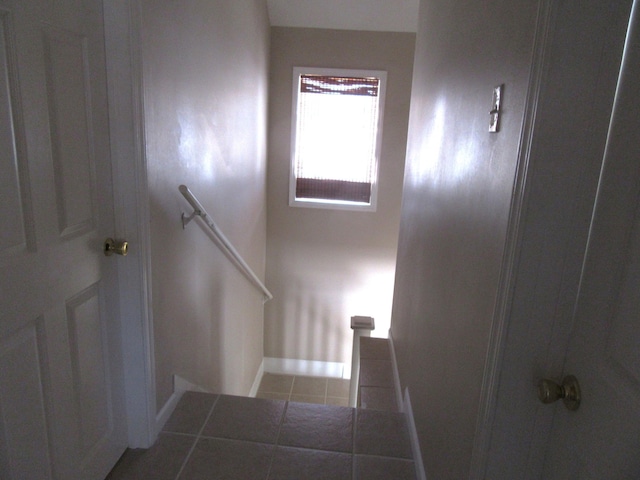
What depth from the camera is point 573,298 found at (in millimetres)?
860

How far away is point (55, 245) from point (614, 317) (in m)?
1.33

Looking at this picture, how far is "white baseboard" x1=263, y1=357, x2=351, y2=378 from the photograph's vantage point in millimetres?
4625

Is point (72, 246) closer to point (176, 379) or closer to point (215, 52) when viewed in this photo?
point (176, 379)

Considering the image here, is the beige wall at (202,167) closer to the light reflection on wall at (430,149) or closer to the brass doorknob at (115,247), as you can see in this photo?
the brass doorknob at (115,247)

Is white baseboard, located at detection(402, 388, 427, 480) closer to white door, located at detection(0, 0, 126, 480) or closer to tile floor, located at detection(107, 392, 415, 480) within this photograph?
tile floor, located at detection(107, 392, 415, 480)

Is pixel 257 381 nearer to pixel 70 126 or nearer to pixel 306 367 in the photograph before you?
pixel 306 367

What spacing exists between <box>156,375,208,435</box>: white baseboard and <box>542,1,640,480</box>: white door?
155 cm

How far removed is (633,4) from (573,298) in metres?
0.53

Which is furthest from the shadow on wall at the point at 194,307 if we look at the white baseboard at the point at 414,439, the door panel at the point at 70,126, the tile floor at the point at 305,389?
the white baseboard at the point at 414,439

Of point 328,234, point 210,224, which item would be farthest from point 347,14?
point 210,224

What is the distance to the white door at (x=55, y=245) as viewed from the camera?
1041mm

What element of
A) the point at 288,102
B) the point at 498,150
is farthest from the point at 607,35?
the point at 288,102

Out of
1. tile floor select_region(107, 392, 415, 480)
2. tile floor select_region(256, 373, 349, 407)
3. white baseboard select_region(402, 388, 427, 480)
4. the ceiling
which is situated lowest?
tile floor select_region(256, 373, 349, 407)

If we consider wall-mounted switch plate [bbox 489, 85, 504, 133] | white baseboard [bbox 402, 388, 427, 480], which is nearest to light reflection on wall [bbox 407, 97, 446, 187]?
wall-mounted switch plate [bbox 489, 85, 504, 133]
